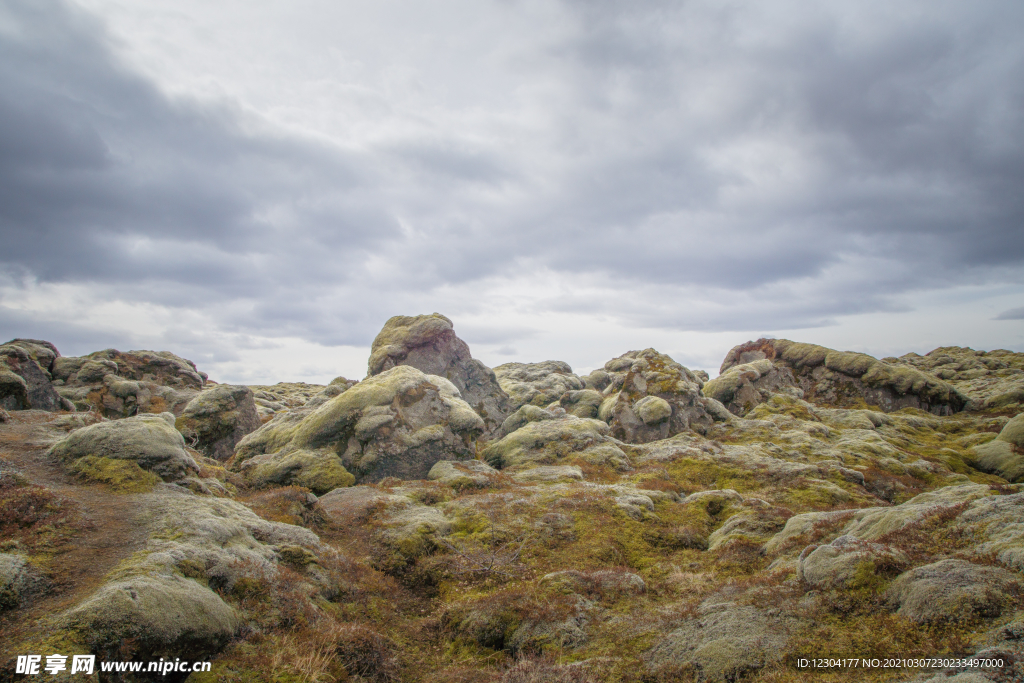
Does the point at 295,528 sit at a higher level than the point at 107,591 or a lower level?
lower

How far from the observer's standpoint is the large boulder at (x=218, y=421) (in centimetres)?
4031

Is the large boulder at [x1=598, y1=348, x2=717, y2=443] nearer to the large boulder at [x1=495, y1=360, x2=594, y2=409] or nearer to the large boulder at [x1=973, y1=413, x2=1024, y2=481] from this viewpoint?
the large boulder at [x1=495, y1=360, x2=594, y2=409]

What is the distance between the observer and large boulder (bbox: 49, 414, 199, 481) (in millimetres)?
20141

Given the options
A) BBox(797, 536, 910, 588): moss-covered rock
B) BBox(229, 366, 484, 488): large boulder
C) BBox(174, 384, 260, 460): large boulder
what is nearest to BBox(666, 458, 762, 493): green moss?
BBox(229, 366, 484, 488): large boulder

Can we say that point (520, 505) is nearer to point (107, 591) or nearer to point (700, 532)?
point (700, 532)

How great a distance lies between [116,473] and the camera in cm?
1936

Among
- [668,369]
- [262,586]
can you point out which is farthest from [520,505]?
[668,369]

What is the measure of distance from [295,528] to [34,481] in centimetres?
971

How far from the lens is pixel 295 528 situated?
65.3ft

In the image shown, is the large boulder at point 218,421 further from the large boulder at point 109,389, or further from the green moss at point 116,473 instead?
the green moss at point 116,473

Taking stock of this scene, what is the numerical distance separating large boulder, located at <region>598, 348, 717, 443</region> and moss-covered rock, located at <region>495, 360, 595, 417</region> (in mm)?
19618

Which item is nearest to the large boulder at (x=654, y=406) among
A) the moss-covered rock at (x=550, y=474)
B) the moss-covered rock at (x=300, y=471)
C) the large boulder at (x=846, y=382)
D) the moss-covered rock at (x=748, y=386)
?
the moss-covered rock at (x=748, y=386)

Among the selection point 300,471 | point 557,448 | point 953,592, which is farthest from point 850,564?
point 557,448

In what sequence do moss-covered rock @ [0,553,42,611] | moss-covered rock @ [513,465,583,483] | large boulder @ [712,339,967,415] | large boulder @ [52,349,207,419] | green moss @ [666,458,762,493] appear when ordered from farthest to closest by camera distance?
1. large boulder @ [712,339,967,415]
2. large boulder @ [52,349,207,419]
3. green moss @ [666,458,762,493]
4. moss-covered rock @ [513,465,583,483]
5. moss-covered rock @ [0,553,42,611]
